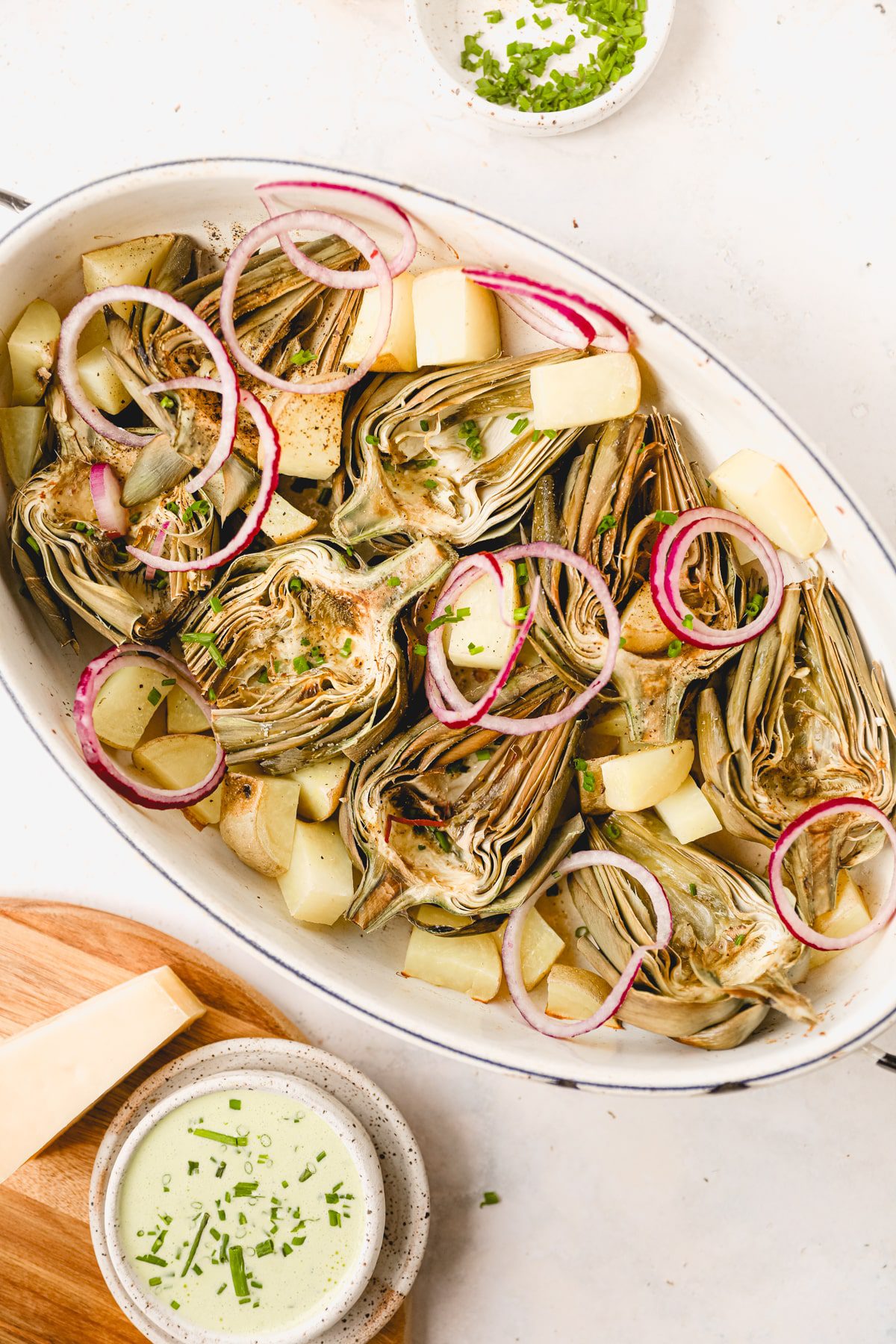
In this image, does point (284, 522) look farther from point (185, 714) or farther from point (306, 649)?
point (185, 714)

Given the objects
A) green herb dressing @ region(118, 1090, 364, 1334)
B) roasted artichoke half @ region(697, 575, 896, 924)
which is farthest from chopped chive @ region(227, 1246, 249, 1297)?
roasted artichoke half @ region(697, 575, 896, 924)

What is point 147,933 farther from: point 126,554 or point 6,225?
point 6,225

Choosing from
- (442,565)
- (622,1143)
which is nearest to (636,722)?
(442,565)

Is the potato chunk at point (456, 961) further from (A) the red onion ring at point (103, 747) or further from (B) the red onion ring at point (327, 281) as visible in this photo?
(B) the red onion ring at point (327, 281)

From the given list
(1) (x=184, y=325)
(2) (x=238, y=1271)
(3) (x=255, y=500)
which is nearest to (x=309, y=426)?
(3) (x=255, y=500)

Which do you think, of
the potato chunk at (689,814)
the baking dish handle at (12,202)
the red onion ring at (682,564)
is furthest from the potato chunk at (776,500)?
the baking dish handle at (12,202)

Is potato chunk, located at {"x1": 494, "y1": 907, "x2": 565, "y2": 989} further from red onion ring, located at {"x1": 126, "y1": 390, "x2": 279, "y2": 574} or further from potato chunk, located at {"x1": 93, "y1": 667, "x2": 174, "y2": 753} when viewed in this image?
red onion ring, located at {"x1": 126, "y1": 390, "x2": 279, "y2": 574}

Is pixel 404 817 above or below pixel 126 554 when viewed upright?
below
